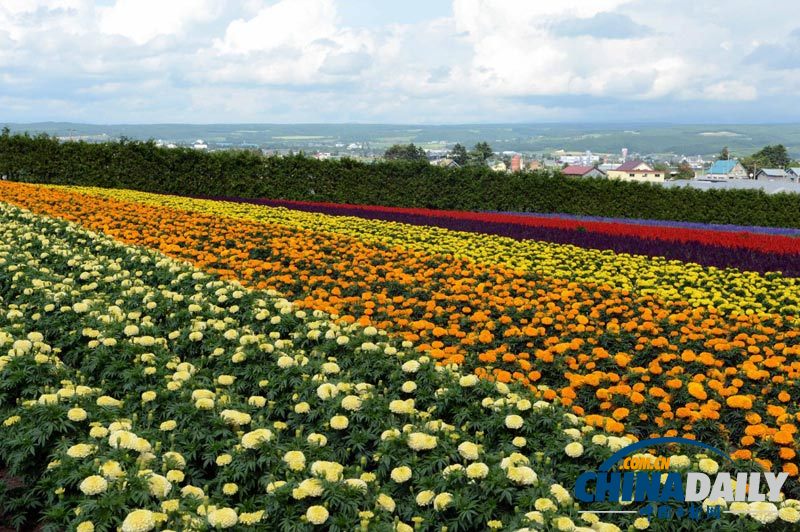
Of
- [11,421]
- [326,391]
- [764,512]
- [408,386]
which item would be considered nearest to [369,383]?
[408,386]

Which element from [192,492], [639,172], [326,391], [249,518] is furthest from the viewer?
[639,172]

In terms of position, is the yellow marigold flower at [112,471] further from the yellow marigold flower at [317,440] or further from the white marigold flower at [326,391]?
the white marigold flower at [326,391]

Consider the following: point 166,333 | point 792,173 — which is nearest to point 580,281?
point 166,333

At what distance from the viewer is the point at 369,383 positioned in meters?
5.37

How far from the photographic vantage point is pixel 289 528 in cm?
329

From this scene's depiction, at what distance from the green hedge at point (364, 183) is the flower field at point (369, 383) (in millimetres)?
17228

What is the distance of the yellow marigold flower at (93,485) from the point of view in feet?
11.3

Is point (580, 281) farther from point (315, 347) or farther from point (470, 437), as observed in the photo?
point (470, 437)

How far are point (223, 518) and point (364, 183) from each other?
26.9 meters

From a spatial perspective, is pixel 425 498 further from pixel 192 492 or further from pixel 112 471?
pixel 112 471

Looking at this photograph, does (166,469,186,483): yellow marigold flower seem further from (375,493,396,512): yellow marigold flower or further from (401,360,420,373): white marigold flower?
(401,360,420,373): white marigold flower

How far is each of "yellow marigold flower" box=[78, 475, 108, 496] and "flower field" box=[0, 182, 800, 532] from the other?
1cm

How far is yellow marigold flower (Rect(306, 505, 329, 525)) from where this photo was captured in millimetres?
3256

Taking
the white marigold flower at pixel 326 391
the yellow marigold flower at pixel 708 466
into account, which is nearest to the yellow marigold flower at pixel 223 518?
the white marigold flower at pixel 326 391
